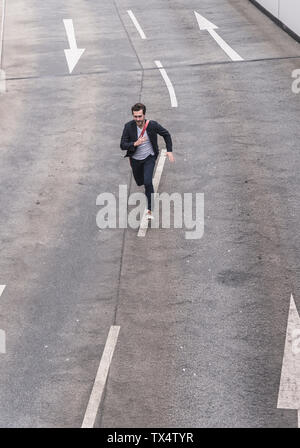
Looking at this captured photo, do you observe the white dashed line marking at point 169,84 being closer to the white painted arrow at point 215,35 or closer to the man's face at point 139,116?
the white painted arrow at point 215,35

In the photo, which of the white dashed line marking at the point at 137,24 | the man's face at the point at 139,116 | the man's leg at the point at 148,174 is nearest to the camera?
the man's face at the point at 139,116

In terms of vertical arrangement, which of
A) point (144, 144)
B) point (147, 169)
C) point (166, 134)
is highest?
point (166, 134)

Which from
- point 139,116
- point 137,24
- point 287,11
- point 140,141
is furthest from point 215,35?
point 139,116

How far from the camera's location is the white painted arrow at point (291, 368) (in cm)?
860

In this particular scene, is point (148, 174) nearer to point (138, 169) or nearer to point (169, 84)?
point (138, 169)

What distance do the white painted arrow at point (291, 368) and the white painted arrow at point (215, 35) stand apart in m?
14.3

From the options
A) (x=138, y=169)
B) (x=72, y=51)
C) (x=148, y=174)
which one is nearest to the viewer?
(x=148, y=174)

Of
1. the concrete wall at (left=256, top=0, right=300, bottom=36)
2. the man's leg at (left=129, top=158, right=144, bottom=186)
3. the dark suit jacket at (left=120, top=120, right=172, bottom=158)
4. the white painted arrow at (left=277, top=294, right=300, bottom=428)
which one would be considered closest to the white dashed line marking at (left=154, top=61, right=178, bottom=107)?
the concrete wall at (left=256, top=0, right=300, bottom=36)

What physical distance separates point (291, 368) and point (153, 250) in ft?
12.9

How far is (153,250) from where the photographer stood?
40.7 feet

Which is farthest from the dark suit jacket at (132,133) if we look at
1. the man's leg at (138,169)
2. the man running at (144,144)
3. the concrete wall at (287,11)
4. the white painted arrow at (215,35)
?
the concrete wall at (287,11)

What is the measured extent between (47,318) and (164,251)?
2588 millimetres

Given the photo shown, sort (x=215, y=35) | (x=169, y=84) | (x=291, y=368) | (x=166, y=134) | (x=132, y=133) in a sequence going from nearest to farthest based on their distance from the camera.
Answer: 1. (x=291, y=368)
2. (x=132, y=133)
3. (x=166, y=134)
4. (x=169, y=84)
5. (x=215, y=35)
